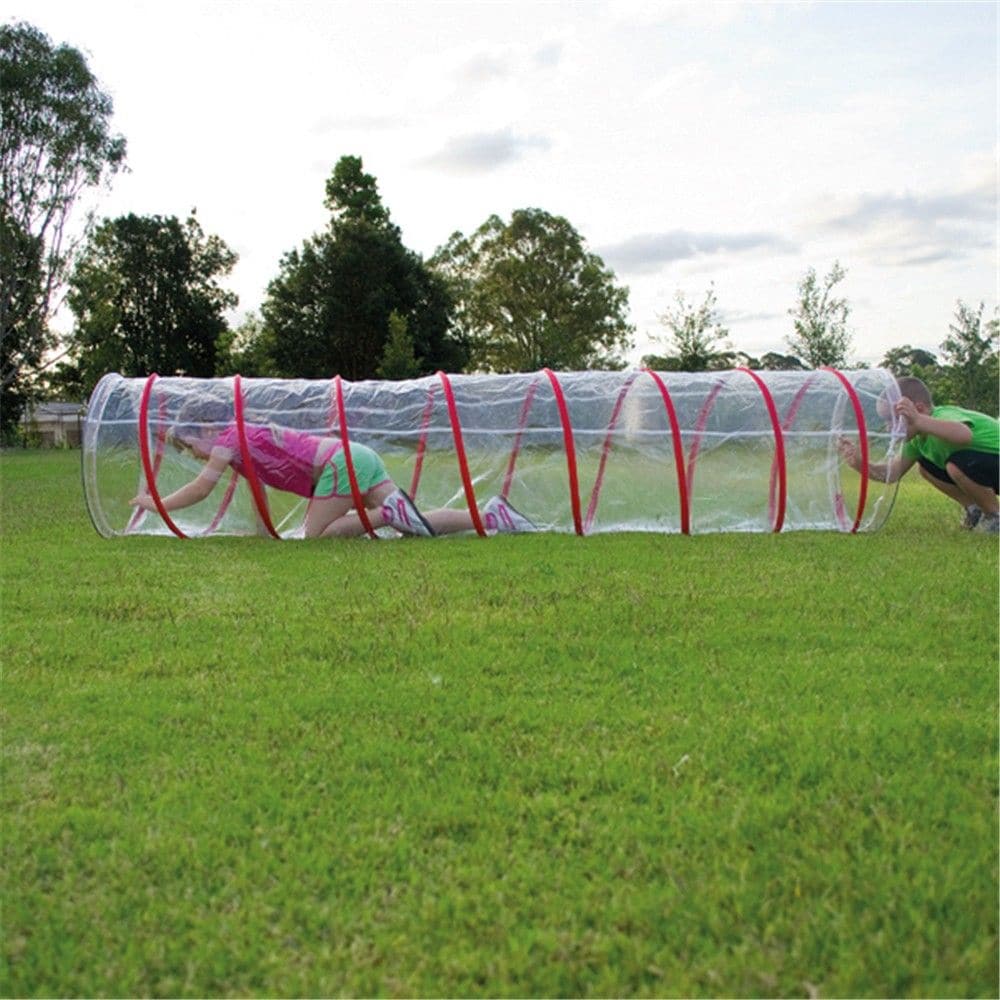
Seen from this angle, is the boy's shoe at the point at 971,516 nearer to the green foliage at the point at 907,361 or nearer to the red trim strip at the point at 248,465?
the red trim strip at the point at 248,465

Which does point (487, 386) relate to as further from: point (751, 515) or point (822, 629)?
point (822, 629)

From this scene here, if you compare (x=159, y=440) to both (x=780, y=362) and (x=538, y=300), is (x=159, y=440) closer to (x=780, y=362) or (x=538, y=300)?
(x=780, y=362)

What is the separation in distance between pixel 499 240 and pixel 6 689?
49.2 meters

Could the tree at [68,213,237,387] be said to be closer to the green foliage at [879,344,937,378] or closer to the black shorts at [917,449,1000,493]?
the green foliage at [879,344,937,378]

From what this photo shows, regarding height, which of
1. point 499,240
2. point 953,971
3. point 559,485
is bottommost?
point 953,971

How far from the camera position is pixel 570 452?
9.20 metres

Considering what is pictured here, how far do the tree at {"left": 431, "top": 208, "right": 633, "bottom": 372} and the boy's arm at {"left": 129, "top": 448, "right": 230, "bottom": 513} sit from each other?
134 ft

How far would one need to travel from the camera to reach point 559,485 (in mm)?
9312

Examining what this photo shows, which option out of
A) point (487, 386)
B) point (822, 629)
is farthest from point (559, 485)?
point (822, 629)

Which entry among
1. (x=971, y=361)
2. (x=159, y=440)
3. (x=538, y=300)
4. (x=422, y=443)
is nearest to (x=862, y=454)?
(x=422, y=443)

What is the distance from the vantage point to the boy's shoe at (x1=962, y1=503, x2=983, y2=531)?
29.7 ft

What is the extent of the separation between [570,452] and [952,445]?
11.6ft

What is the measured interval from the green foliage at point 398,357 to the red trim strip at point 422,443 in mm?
24909

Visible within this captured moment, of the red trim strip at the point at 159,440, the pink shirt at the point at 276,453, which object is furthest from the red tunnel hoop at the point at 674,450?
the red trim strip at the point at 159,440
